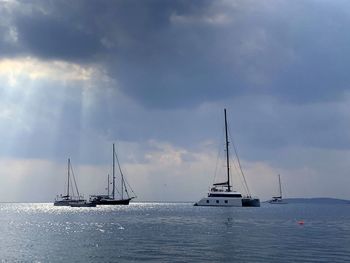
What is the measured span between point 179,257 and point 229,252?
6.12 m

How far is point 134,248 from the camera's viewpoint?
54250 mm

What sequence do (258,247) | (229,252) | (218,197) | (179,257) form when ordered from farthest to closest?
1. (218,197)
2. (258,247)
3. (229,252)
4. (179,257)

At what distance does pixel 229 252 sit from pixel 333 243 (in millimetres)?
15208

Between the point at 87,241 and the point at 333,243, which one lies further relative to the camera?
the point at 87,241

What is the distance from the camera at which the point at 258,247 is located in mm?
53656

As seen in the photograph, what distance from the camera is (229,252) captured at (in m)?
50.3

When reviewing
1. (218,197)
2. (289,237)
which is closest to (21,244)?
(289,237)

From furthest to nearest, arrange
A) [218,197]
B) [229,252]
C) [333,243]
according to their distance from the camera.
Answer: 1. [218,197]
2. [333,243]
3. [229,252]

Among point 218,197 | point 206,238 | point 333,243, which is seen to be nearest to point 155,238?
point 206,238

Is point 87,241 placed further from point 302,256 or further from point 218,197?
point 218,197

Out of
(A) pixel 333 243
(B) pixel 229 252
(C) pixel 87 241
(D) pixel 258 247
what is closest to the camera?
(B) pixel 229 252

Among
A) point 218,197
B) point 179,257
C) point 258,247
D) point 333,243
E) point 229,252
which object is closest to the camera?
point 179,257

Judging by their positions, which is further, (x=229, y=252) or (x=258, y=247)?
(x=258, y=247)

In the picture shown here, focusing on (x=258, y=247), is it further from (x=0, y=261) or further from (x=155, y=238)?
(x=0, y=261)
